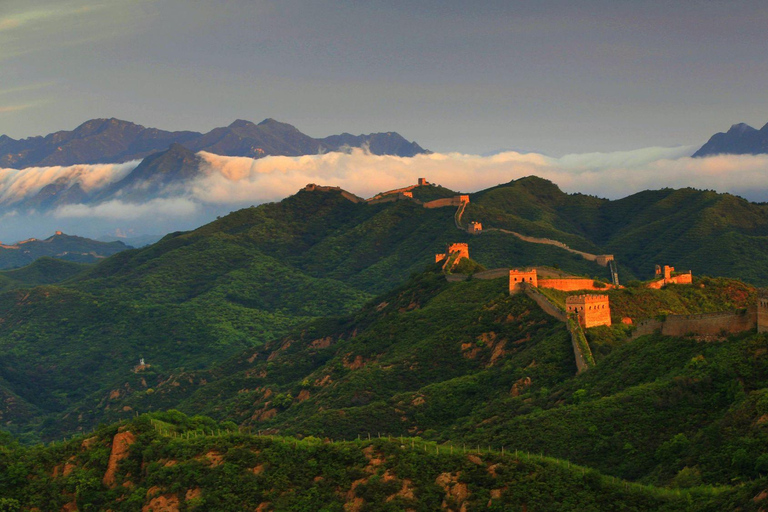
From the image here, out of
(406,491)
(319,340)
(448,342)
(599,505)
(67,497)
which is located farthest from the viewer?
(319,340)

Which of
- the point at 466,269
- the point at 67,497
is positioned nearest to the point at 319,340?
the point at 466,269

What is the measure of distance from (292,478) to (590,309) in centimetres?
3470

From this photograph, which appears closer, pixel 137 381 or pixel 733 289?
pixel 733 289

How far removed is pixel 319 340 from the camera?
147125 mm

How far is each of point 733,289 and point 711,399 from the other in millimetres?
51072

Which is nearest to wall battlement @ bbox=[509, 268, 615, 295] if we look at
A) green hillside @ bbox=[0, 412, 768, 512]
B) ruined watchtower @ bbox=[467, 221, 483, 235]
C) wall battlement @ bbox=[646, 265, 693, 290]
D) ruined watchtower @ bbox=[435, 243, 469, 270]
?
wall battlement @ bbox=[646, 265, 693, 290]

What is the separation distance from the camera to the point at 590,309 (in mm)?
85312

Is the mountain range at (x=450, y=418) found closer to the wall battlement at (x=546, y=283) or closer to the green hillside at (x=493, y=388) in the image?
the green hillside at (x=493, y=388)

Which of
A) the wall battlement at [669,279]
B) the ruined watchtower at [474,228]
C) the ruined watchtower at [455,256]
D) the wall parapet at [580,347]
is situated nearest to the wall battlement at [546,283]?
the wall battlement at [669,279]

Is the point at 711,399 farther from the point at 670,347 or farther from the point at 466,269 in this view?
the point at 466,269

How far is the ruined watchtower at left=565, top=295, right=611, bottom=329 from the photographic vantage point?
8494 centimetres

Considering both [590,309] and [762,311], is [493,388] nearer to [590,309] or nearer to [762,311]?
[590,309]

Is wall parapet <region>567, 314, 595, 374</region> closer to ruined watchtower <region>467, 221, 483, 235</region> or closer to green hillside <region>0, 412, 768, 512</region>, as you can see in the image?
green hillside <region>0, 412, 768, 512</region>

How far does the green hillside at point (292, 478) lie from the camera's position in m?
50.2
